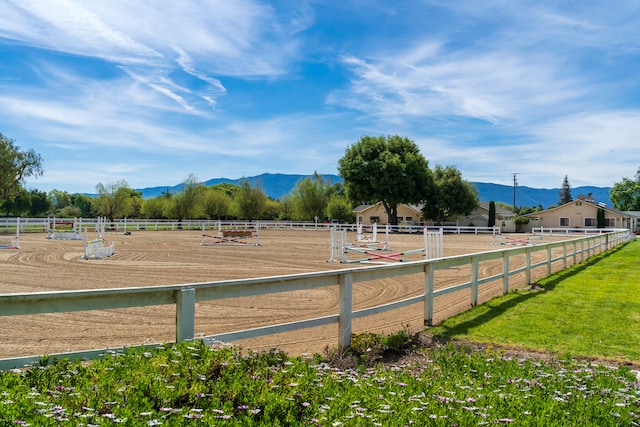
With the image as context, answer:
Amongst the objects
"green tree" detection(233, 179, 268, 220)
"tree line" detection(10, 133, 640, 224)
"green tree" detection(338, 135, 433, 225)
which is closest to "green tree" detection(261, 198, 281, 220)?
"tree line" detection(10, 133, 640, 224)

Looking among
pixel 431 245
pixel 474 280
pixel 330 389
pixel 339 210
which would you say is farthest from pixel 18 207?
pixel 330 389

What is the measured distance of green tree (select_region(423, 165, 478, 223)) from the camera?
6438 cm

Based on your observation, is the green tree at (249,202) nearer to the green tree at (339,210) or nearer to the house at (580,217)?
the green tree at (339,210)

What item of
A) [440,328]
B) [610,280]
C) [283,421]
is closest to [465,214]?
[610,280]

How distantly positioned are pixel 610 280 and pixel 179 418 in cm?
1279

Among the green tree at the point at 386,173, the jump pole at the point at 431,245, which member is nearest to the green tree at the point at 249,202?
the green tree at the point at 386,173

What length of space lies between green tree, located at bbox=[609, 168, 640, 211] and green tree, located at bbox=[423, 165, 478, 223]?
48.0 m

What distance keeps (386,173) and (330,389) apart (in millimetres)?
56094

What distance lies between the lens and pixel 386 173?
59.1 metres

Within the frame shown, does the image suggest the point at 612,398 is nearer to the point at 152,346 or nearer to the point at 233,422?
the point at 233,422

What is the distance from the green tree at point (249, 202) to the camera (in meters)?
77.9

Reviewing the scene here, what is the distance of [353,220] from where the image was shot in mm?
81750

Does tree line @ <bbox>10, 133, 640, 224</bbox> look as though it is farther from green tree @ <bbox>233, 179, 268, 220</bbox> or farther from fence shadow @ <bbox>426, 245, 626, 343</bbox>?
fence shadow @ <bbox>426, 245, 626, 343</bbox>

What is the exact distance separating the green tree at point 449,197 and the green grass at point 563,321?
175ft
